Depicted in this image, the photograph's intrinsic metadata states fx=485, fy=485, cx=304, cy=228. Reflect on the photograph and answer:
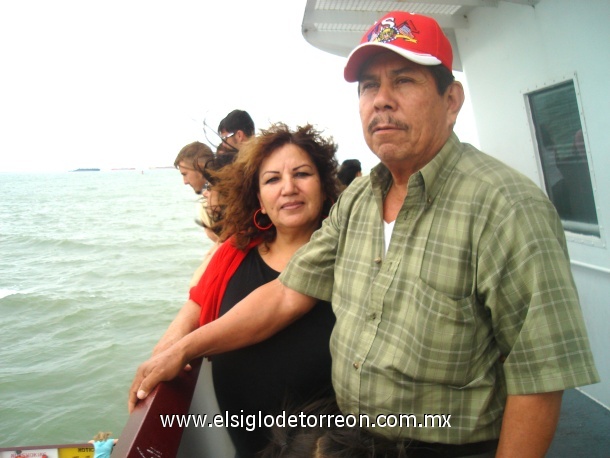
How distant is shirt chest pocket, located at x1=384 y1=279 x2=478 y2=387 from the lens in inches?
49.3

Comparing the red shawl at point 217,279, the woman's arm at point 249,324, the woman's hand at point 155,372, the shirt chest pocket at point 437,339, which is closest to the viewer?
the shirt chest pocket at point 437,339

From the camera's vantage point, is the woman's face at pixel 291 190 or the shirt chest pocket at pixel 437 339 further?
the woman's face at pixel 291 190

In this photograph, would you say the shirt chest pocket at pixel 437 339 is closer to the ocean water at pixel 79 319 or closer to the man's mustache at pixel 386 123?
the man's mustache at pixel 386 123

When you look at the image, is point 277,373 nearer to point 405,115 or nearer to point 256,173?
point 256,173

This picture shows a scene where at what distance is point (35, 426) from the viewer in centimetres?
755

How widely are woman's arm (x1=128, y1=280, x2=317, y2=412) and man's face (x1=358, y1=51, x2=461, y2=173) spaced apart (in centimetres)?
71

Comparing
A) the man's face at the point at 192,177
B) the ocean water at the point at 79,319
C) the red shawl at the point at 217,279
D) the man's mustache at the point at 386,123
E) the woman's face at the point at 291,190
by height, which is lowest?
the ocean water at the point at 79,319

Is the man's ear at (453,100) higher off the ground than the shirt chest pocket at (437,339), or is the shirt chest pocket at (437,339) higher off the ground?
the man's ear at (453,100)

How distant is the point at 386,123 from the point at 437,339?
62cm

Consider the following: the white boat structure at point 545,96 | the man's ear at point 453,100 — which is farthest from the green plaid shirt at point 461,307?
the white boat structure at point 545,96

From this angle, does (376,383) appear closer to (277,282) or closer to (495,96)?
(277,282)

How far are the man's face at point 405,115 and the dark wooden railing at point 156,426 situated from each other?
3.59 feet

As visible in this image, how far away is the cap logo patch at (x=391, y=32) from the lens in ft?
4.53

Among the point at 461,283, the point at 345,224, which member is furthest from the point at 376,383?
the point at 345,224
